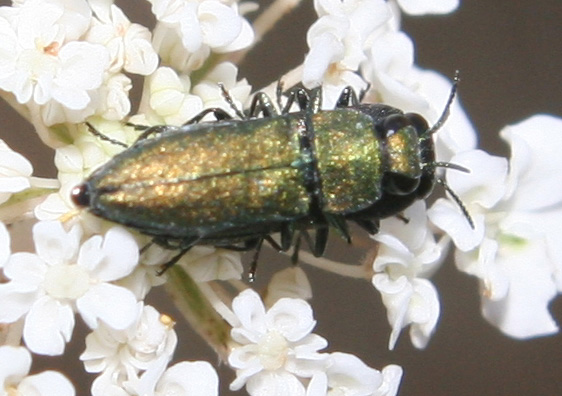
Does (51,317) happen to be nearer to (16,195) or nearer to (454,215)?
(16,195)

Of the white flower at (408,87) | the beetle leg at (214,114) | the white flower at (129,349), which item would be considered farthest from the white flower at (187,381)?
the white flower at (408,87)

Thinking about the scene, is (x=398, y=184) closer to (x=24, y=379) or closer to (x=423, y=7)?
(x=423, y=7)

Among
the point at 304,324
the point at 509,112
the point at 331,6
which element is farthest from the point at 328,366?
the point at 509,112

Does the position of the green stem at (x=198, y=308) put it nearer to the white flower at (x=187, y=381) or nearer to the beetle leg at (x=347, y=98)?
the white flower at (x=187, y=381)

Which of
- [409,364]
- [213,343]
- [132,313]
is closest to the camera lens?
[132,313]

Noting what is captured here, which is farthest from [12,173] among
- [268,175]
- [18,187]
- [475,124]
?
[475,124]

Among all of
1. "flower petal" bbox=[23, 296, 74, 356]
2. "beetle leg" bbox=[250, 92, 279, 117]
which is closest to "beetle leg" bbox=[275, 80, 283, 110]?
"beetle leg" bbox=[250, 92, 279, 117]
